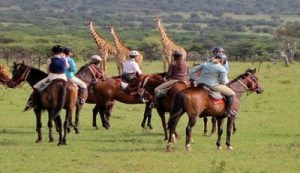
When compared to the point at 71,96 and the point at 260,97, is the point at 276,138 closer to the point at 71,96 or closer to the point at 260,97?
the point at 71,96

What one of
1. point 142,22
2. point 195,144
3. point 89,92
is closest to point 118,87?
point 89,92

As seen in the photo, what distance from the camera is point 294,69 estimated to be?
49.9 m

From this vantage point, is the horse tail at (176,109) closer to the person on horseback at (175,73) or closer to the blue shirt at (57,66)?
the person on horseback at (175,73)

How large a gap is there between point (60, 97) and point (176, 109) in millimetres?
2645

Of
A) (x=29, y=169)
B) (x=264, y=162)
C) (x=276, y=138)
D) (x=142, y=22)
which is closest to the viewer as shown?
(x=29, y=169)

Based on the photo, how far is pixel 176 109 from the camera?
16312mm

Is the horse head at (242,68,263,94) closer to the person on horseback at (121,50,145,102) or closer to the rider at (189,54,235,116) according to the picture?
the rider at (189,54,235,116)

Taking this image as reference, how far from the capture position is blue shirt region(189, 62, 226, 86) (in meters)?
16.5

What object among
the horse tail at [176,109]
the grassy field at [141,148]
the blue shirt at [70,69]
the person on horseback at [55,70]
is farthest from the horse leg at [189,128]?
the blue shirt at [70,69]

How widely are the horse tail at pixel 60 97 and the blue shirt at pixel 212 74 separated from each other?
295 cm

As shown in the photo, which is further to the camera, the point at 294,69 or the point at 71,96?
the point at 294,69

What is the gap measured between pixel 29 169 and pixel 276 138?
803cm

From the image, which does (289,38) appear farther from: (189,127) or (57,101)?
Answer: (189,127)

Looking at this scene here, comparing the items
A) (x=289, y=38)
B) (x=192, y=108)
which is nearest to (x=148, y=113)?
(x=192, y=108)
